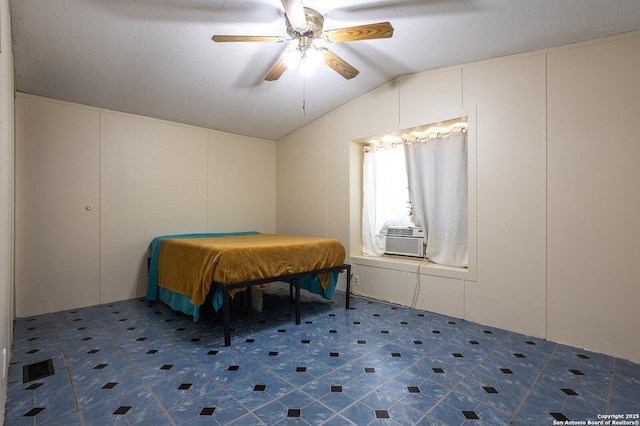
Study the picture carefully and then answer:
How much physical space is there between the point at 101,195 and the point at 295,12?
3.50 metres

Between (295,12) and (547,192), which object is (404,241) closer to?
(547,192)

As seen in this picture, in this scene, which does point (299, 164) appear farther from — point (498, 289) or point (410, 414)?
point (410, 414)

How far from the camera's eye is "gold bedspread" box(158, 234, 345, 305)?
291cm

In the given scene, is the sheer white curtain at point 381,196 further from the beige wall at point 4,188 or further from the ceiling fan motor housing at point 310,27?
the beige wall at point 4,188

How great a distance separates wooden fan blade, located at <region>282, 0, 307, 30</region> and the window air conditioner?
2910 mm

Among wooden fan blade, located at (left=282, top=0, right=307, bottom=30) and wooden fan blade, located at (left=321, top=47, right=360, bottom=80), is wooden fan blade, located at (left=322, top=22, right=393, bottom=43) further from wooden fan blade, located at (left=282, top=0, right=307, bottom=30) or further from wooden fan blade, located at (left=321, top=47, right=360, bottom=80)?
wooden fan blade, located at (left=282, top=0, right=307, bottom=30)

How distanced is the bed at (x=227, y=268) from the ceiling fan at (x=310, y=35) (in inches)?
71.0

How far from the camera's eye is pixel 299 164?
547 centimetres

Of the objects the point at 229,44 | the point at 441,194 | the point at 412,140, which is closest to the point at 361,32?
the point at 229,44

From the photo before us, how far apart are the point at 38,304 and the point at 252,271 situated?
2675mm

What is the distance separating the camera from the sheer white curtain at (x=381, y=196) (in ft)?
14.6

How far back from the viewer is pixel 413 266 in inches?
156

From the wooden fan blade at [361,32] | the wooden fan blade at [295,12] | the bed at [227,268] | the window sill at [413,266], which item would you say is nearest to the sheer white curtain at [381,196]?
the window sill at [413,266]

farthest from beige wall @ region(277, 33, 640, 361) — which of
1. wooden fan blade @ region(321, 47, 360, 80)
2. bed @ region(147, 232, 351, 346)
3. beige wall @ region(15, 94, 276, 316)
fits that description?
beige wall @ region(15, 94, 276, 316)
